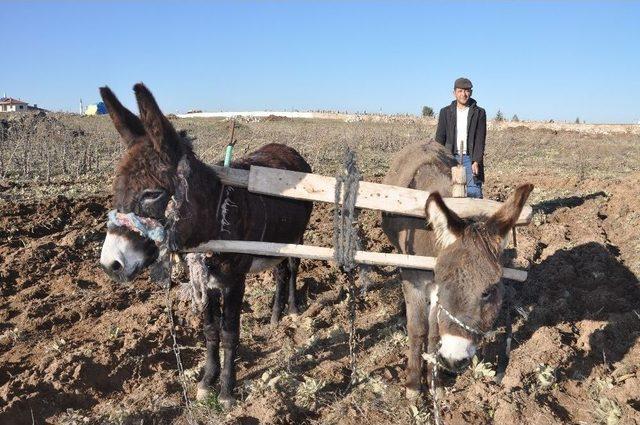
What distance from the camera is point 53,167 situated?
1927 centimetres

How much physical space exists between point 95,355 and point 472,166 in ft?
14.8

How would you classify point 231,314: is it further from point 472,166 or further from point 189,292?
point 472,166

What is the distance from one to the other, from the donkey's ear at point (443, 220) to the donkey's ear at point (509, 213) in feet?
0.71

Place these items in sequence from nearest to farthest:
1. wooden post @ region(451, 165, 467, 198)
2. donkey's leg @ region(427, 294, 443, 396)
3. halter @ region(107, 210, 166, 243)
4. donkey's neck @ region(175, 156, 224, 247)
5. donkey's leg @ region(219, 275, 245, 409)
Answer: halter @ region(107, 210, 166, 243), donkey's neck @ region(175, 156, 224, 247), donkey's leg @ region(427, 294, 443, 396), wooden post @ region(451, 165, 467, 198), donkey's leg @ region(219, 275, 245, 409)

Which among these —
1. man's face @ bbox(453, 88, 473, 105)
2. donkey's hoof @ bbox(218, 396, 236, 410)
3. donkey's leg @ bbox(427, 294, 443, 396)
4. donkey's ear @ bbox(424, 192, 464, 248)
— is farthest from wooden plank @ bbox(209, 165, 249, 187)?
man's face @ bbox(453, 88, 473, 105)

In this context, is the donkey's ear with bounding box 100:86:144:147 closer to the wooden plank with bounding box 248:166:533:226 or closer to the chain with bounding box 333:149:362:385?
the wooden plank with bounding box 248:166:533:226

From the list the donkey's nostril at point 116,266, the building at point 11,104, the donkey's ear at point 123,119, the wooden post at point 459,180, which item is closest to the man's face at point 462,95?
the wooden post at point 459,180

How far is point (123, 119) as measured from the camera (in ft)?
10.8

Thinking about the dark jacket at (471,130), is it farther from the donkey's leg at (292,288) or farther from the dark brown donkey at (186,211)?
the dark brown donkey at (186,211)

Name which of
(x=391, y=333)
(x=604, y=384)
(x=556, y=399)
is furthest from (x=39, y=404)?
(x=604, y=384)

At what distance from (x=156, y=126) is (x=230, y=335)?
6.20 feet

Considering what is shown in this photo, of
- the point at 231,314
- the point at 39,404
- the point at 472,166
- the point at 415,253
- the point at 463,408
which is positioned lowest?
the point at 39,404

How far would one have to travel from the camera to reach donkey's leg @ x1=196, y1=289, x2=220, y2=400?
13.5 feet

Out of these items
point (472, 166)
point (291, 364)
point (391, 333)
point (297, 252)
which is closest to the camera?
point (297, 252)
